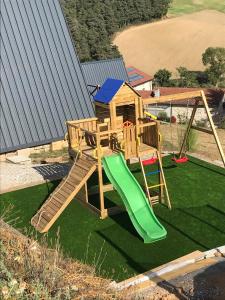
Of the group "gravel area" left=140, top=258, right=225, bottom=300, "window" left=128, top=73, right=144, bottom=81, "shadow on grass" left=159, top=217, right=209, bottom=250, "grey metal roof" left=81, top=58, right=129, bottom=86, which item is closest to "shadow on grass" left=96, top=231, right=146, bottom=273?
"gravel area" left=140, top=258, right=225, bottom=300

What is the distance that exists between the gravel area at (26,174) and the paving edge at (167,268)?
8406mm

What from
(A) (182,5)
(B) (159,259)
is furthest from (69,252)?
(A) (182,5)

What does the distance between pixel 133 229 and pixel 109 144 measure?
129 inches

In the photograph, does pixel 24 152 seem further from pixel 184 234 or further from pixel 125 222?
pixel 184 234

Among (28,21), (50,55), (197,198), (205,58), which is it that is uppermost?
(28,21)

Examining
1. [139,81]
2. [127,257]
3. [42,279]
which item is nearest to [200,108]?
[139,81]

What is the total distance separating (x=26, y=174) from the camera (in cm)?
1930

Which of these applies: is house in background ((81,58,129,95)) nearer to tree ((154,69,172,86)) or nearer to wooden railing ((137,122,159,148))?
wooden railing ((137,122,159,148))

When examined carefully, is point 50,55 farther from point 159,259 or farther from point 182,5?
point 182,5

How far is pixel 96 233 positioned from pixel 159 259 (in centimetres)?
247

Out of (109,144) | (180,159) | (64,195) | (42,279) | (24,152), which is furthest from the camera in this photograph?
Answer: (24,152)

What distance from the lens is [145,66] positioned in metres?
79.9

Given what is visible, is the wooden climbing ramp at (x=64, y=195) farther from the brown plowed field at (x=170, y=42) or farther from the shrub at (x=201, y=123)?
the brown plowed field at (x=170, y=42)

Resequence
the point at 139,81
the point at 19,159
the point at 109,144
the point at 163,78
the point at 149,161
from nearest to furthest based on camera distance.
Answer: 1. the point at 109,144
2. the point at 149,161
3. the point at 19,159
4. the point at 139,81
5. the point at 163,78
